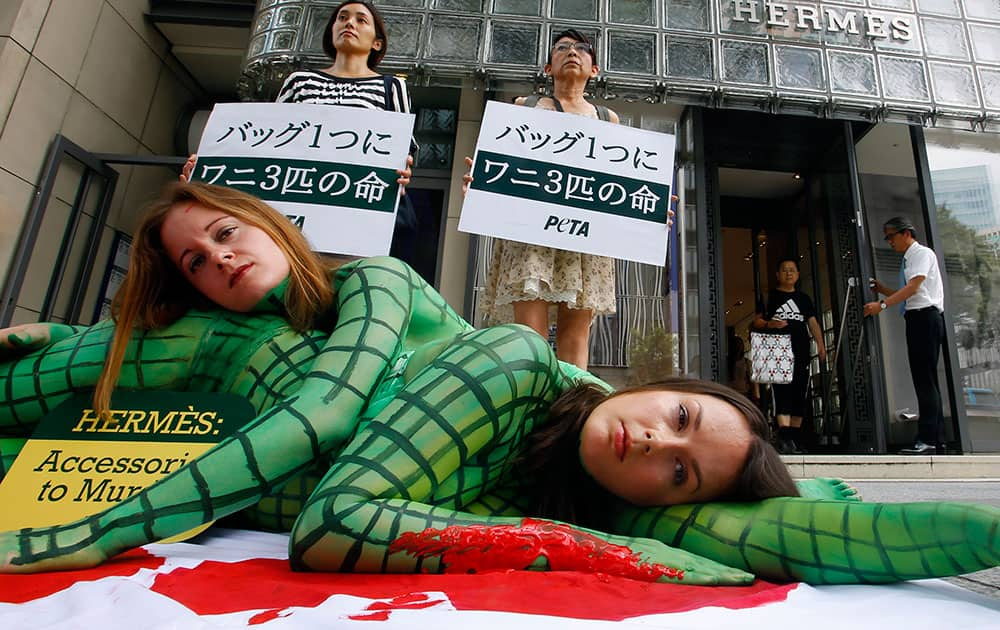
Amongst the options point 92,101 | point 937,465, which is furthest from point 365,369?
point 92,101

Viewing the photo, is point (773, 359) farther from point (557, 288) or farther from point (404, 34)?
point (404, 34)

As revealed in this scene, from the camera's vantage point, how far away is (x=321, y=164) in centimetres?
253

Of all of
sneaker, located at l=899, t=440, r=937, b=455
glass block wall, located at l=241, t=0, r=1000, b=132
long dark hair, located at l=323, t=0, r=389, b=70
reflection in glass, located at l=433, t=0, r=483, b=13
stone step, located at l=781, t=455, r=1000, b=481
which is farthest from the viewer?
reflection in glass, located at l=433, t=0, r=483, b=13

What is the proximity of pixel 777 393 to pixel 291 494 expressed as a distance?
4.62m

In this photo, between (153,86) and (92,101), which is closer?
(92,101)

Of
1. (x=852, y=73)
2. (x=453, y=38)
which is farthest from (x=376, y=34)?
(x=852, y=73)

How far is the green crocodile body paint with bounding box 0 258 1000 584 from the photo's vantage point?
0.85m

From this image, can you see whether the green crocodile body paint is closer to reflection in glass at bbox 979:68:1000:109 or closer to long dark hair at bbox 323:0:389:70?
long dark hair at bbox 323:0:389:70

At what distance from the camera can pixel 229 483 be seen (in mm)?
915

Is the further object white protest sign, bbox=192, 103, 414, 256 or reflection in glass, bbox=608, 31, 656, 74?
reflection in glass, bbox=608, 31, 656, 74

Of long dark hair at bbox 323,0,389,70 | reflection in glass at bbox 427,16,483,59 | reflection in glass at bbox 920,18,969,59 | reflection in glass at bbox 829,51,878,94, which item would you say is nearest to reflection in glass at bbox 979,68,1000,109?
reflection in glass at bbox 920,18,969,59

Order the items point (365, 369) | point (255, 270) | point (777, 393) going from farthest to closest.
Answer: point (777, 393), point (255, 270), point (365, 369)

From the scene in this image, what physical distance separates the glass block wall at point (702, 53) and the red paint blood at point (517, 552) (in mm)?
3998

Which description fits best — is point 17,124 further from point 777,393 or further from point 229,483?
point 777,393
